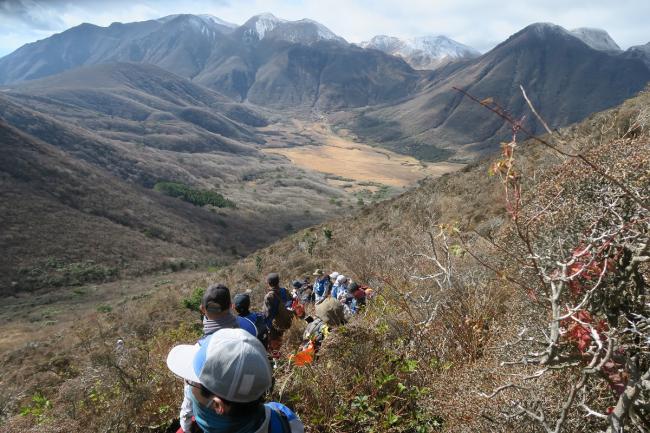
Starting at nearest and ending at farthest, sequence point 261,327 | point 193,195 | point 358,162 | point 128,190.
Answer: point 261,327, point 128,190, point 193,195, point 358,162

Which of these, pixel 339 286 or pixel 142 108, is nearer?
pixel 339 286

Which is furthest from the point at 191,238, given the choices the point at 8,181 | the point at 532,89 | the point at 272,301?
the point at 532,89

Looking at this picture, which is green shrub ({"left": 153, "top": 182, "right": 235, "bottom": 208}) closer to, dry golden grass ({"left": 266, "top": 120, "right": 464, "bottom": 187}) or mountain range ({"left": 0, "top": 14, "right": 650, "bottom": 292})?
mountain range ({"left": 0, "top": 14, "right": 650, "bottom": 292})

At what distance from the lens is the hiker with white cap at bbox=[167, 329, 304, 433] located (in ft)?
5.96

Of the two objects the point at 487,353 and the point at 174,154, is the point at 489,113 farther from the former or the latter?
the point at 487,353

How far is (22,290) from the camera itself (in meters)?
31.1

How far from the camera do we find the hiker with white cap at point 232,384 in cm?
182

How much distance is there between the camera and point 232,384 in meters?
1.82

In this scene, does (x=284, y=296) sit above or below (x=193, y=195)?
above

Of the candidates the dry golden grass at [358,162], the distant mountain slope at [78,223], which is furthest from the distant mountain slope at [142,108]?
the distant mountain slope at [78,223]

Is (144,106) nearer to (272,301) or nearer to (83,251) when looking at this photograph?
(83,251)

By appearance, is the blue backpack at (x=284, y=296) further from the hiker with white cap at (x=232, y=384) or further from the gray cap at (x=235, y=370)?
the gray cap at (x=235, y=370)

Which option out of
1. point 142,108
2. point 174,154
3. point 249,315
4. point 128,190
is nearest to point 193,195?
point 128,190

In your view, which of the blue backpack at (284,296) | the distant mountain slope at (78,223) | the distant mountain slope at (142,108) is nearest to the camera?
the blue backpack at (284,296)
